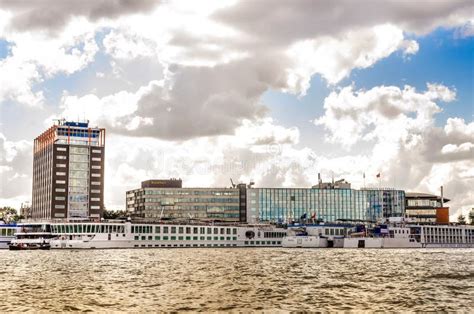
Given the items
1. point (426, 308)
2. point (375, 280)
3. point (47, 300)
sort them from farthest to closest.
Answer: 1. point (375, 280)
2. point (47, 300)
3. point (426, 308)

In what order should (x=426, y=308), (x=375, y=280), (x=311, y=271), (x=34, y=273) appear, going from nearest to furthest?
(x=426, y=308) → (x=375, y=280) → (x=34, y=273) → (x=311, y=271)

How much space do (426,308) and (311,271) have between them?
46938 millimetres

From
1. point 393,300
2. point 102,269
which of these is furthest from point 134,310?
point 102,269

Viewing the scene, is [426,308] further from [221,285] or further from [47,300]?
[47,300]

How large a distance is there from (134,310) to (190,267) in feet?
180

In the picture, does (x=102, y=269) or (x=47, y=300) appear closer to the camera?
(x=47, y=300)

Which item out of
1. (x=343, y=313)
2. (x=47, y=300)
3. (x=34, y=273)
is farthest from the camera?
(x=34, y=273)

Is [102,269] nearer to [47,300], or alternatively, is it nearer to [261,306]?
[47,300]

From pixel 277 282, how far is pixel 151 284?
17.9m

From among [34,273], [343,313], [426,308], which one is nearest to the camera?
[343,313]

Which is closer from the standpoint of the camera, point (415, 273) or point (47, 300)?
point (47, 300)

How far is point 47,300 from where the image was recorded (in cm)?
6806

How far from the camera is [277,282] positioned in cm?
8781

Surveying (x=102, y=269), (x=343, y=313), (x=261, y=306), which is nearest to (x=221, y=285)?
(x=261, y=306)
